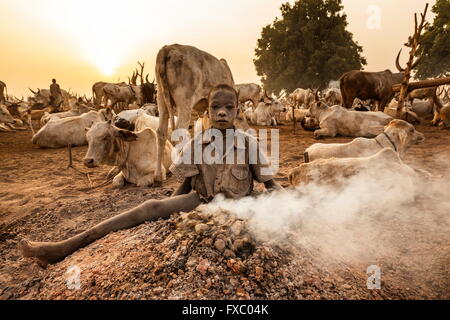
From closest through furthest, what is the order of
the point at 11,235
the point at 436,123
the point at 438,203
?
the point at 11,235
the point at 438,203
the point at 436,123

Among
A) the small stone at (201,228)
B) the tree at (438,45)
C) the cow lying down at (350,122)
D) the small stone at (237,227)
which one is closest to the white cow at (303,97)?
the cow lying down at (350,122)

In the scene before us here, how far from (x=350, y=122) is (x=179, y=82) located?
657cm

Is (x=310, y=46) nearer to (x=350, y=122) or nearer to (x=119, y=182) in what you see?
(x=350, y=122)

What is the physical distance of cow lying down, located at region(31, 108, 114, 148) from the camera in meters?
8.60

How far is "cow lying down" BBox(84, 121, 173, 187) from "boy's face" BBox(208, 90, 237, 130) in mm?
2581

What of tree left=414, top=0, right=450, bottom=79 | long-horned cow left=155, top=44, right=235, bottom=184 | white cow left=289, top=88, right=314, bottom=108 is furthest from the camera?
tree left=414, top=0, right=450, bottom=79

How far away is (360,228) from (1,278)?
368 cm

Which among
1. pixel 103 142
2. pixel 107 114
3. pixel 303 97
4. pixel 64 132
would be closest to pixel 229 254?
pixel 103 142

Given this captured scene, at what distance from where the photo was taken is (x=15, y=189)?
450 cm

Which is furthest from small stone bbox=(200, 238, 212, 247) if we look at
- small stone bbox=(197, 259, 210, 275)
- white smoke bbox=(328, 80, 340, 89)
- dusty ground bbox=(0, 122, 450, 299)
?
white smoke bbox=(328, 80, 340, 89)

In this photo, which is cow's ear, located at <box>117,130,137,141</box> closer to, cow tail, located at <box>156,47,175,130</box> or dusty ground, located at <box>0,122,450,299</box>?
cow tail, located at <box>156,47,175,130</box>

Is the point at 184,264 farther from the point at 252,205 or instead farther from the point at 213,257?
the point at 252,205

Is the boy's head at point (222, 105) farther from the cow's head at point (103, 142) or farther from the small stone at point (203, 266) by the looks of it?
the cow's head at point (103, 142)
